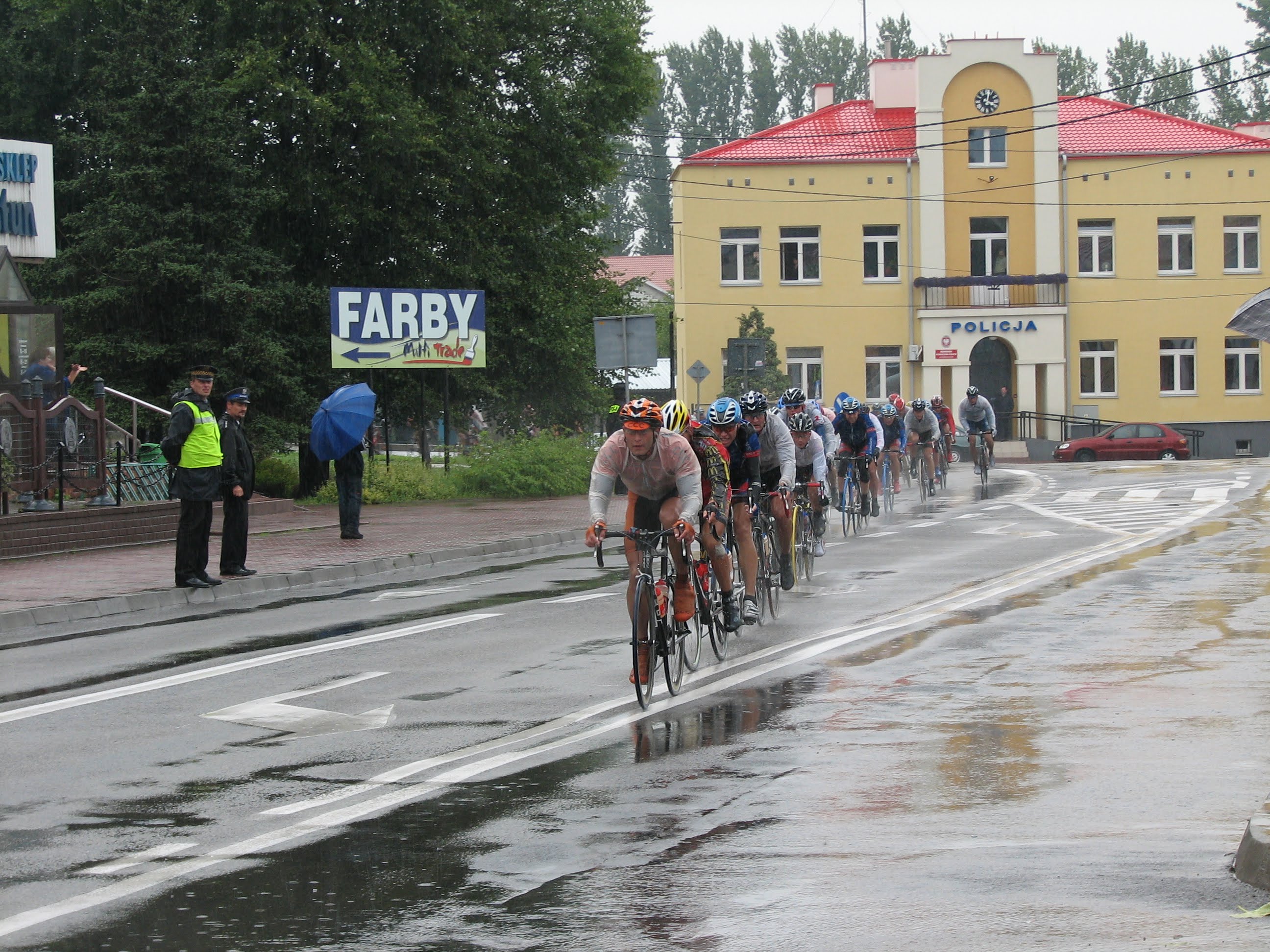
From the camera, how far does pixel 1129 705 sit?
28.1 ft

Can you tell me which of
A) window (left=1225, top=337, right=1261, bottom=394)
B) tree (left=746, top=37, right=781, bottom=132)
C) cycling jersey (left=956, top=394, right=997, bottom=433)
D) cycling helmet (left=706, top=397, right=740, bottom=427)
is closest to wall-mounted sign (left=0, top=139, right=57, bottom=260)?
cycling helmet (left=706, top=397, right=740, bottom=427)

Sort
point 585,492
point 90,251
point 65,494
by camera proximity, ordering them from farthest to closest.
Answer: point 585,492 < point 90,251 < point 65,494

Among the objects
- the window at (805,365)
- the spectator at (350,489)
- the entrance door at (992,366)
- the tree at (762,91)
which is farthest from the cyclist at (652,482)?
the tree at (762,91)

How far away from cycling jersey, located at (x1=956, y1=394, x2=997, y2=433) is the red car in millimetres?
20070

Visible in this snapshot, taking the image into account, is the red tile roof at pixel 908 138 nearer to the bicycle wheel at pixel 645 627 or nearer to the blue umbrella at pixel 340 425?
the blue umbrella at pixel 340 425

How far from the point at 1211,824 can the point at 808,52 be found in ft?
326

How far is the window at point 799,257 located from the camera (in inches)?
2137

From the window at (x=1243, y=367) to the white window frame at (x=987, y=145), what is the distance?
375 inches

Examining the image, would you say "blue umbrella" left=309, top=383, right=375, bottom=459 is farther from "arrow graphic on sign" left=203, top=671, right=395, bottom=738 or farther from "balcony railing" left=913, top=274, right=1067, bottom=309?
"balcony railing" left=913, top=274, right=1067, bottom=309

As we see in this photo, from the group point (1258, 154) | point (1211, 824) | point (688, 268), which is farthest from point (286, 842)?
point (1258, 154)

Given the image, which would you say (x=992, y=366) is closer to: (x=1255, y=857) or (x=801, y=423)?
(x=801, y=423)

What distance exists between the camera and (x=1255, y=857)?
17.1 feet

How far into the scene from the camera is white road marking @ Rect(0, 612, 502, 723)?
9328mm

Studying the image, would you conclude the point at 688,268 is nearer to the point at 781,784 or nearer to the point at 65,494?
the point at 65,494
